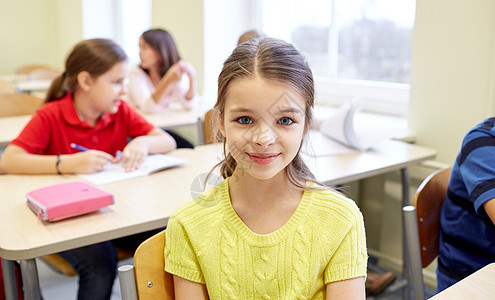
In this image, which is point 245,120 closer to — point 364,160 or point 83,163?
point 83,163

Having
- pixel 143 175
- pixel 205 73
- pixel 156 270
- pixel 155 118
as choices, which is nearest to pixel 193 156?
pixel 143 175

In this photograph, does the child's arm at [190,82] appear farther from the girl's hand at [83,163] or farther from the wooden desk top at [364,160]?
the girl's hand at [83,163]

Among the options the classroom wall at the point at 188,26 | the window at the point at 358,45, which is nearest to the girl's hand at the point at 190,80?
the classroom wall at the point at 188,26

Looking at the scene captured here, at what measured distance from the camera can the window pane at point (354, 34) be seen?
8.23 feet

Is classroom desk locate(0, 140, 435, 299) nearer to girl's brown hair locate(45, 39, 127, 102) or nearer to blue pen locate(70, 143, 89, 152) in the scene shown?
blue pen locate(70, 143, 89, 152)

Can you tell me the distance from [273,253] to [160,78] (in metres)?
2.33

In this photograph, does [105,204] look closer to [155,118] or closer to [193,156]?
[193,156]

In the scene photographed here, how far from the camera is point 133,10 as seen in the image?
4.89 meters

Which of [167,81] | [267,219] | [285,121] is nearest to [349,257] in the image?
[267,219]

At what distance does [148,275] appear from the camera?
0.93 meters

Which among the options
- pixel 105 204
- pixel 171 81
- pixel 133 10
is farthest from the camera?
pixel 133 10

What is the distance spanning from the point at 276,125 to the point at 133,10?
173 inches

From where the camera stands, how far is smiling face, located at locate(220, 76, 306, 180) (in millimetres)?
864

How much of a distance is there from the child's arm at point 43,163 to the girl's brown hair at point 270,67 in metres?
0.82
